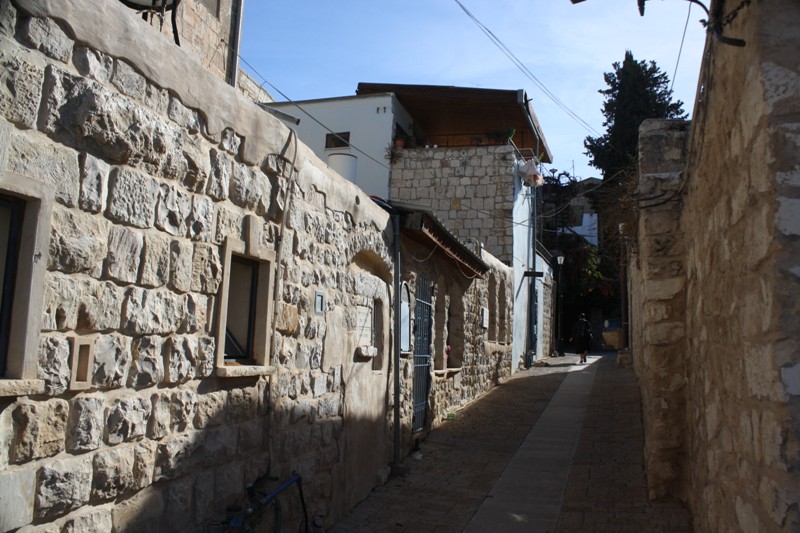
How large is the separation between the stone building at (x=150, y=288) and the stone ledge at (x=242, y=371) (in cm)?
1

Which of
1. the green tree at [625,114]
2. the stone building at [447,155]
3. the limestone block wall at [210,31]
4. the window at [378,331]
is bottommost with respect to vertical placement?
the window at [378,331]

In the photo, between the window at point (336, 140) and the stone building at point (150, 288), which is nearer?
the stone building at point (150, 288)

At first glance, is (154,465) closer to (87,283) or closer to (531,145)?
(87,283)

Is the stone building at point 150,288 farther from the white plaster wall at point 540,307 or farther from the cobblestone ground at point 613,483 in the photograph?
the white plaster wall at point 540,307

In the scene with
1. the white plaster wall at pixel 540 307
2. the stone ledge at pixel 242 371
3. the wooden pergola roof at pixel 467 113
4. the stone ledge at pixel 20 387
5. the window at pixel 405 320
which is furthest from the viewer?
the white plaster wall at pixel 540 307

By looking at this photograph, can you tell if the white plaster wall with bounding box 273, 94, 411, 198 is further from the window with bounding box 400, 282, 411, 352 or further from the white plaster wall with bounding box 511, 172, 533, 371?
the window with bounding box 400, 282, 411, 352

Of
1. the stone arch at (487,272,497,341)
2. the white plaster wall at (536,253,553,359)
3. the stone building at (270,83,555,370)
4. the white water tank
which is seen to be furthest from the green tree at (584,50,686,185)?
the white water tank

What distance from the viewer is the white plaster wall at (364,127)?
1600 centimetres

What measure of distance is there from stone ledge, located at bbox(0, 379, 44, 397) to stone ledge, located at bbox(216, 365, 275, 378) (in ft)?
4.03

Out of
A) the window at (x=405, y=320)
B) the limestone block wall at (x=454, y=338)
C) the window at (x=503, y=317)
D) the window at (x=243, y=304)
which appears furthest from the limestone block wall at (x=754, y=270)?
the window at (x=503, y=317)

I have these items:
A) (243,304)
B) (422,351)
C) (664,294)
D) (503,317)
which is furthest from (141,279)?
(503,317)

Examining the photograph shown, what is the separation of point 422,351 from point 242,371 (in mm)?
4973

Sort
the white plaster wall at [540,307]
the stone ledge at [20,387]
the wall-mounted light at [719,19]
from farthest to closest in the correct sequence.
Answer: the white plaster wall at [540,307], the wall-mounted light at [719,19], the stone ledge at [20,387]

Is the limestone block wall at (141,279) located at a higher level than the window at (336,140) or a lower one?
lower
